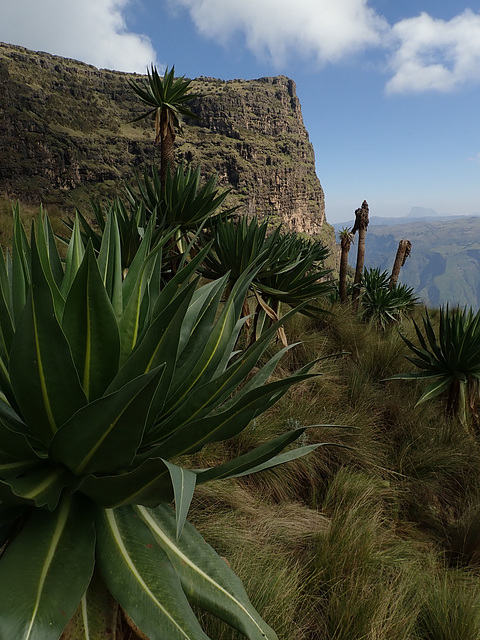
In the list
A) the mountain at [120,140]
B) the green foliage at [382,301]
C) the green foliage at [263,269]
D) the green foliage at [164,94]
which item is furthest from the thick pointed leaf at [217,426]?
the mountain at [120,140]

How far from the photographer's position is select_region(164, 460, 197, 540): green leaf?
26.5 inches

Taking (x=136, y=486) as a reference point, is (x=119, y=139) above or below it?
above

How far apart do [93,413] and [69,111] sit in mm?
68454

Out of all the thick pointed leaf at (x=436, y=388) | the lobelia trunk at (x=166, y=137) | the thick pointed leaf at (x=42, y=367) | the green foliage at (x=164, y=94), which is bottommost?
the thick pointed leaf at (x=436, y=388)


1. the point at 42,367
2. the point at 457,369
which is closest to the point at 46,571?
the point at 42,367

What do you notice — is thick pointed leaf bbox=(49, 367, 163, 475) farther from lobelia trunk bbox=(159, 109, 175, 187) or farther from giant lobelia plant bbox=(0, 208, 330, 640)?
lobelia trunk bbox=(159, 109, 175, 187)

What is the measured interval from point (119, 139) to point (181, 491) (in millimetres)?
66187

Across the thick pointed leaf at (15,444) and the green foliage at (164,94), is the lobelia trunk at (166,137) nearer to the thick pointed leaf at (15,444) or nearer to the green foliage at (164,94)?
the green foliage at (164,94)

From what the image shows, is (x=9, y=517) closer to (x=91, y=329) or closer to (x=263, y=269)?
(x=91, y=329)

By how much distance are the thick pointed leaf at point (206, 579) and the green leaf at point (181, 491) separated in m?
0.38

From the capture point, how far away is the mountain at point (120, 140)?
48.3 m

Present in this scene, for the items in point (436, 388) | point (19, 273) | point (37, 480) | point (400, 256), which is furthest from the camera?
point (400, 256)

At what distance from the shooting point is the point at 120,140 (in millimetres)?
57656

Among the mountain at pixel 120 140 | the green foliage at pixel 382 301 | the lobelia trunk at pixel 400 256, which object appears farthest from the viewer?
the mountain at pixel 120 140
